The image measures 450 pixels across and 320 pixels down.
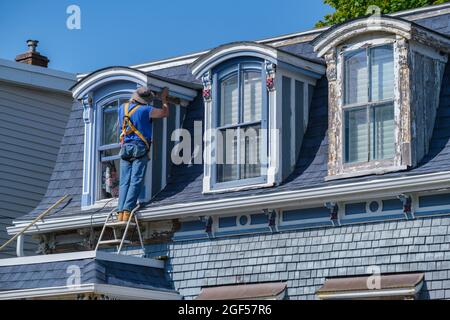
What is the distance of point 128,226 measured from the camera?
22328 mm

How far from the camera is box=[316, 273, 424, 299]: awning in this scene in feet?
62.7

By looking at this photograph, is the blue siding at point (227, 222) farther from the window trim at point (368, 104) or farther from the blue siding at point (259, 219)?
the window trim at point (368, 104)

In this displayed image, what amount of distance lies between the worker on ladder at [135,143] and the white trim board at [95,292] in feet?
5.17

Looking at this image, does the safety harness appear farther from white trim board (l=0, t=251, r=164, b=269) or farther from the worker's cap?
white trim board (l=0, t=251, r=164, b=269)

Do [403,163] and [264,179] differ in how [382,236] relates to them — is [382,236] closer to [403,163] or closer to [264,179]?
[403,163]

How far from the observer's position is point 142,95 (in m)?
22.7

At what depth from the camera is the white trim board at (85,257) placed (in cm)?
2133

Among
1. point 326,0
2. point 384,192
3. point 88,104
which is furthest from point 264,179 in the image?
point 326,0

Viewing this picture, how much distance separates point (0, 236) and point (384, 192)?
1044 cm

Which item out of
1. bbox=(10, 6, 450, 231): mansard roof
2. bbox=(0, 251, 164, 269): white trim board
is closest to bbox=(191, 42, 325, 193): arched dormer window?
bbox=(10, 6, 450, 231): mansard roof

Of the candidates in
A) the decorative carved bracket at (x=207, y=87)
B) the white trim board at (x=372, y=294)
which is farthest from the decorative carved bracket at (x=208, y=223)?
the white trim board at (x=372, y=294)

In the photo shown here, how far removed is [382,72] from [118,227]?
500 centimetres

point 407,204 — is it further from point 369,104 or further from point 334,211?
point 369,104

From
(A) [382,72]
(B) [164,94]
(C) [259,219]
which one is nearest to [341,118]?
(A) [382,72]
